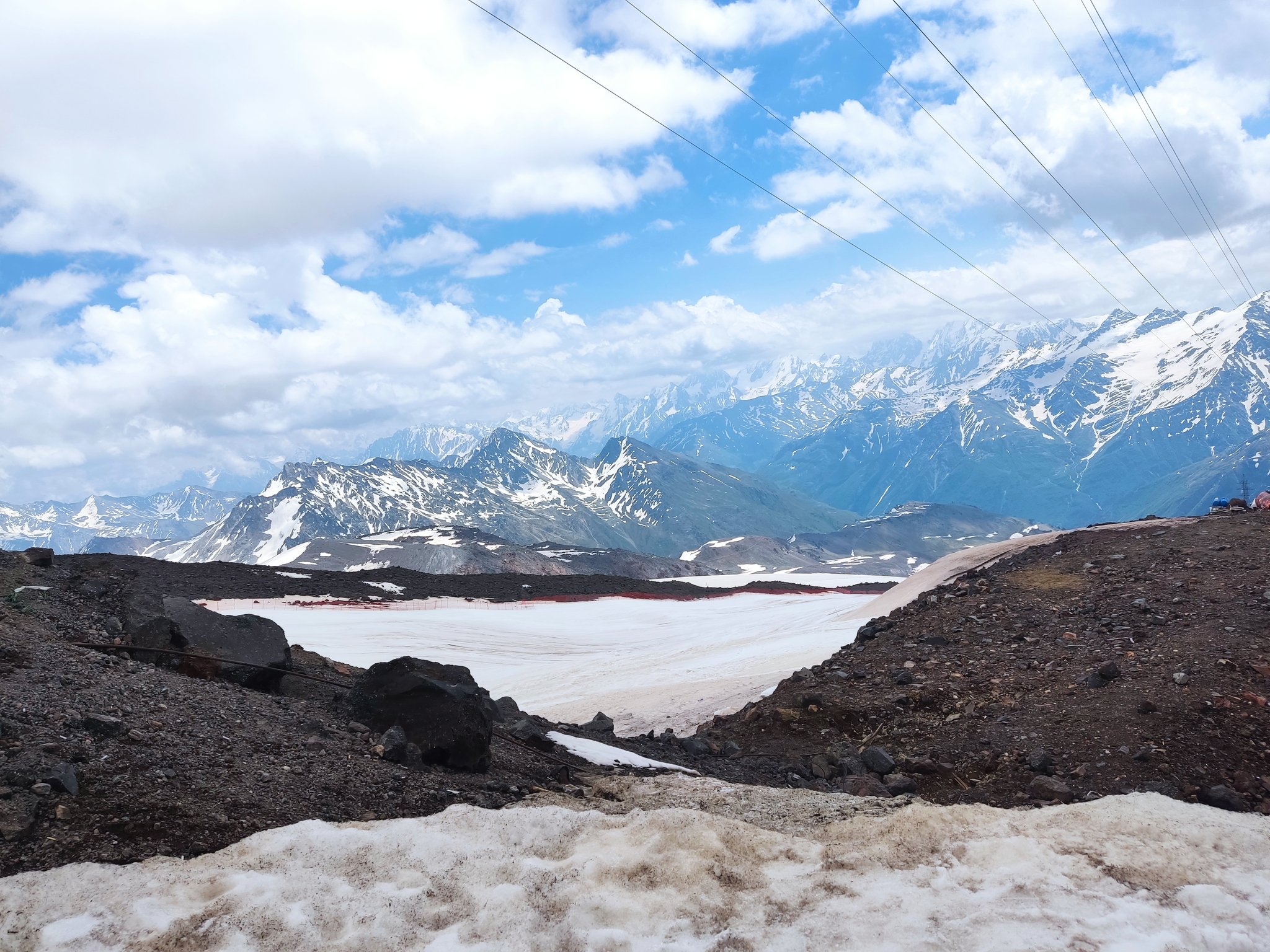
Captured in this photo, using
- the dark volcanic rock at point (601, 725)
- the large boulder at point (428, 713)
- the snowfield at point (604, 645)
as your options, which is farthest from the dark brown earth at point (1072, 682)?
the large boulder at point (428, 713)

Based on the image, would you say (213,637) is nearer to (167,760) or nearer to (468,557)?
(167,760)

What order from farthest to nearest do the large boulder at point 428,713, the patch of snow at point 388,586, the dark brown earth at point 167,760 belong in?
the patch of snow at point 388,586 < the large boulder at point 428,713 < the dark brown earth at point 167,760

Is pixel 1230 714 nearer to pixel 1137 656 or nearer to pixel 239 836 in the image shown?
pixel 1137 656

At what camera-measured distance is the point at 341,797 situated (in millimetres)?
6672

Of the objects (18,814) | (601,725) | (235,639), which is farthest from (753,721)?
(18,814)

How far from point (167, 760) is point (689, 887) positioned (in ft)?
14.3

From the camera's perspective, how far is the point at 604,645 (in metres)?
28.2

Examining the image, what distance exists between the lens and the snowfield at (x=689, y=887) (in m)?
4.89

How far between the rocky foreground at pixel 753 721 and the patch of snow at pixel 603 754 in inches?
11.4

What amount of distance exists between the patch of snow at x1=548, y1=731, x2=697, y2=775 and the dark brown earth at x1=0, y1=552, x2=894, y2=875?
0.32 meters

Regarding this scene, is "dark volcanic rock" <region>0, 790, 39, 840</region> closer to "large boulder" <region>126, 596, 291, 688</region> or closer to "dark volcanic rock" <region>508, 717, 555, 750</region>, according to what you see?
"large boulder" <region>126, 596, 291, 688</region>

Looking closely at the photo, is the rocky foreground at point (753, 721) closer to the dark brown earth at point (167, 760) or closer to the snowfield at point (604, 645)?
the dark brown earth at point (167, 760)

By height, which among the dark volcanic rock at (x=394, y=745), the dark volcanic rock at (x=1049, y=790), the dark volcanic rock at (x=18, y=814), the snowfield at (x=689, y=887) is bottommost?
the dark volcanic rock at (x=1049, y=790)

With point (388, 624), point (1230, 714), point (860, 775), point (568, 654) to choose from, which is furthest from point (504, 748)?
point (388, 624)
